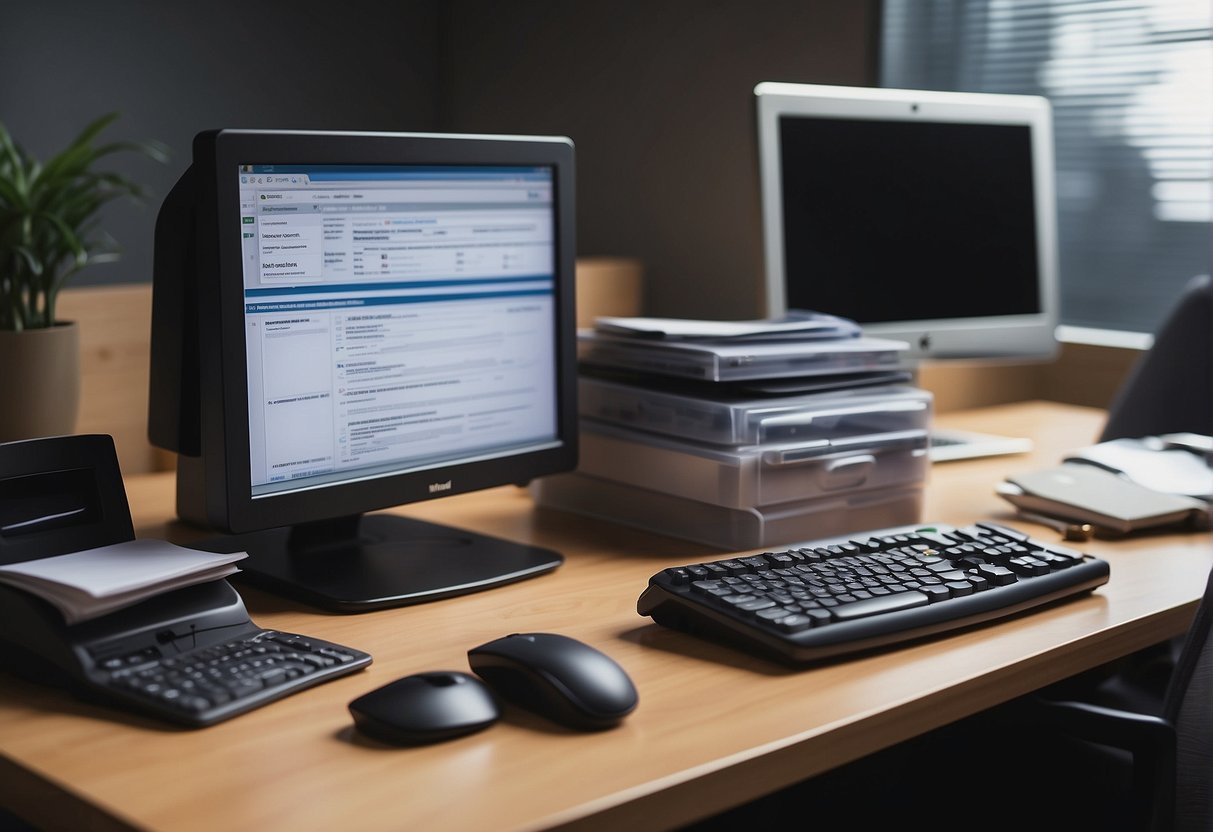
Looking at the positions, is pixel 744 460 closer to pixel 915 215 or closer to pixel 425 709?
pixel 425 709

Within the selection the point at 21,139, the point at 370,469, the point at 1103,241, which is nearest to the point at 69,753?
the point at 370,469

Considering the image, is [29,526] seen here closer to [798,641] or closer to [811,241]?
[798,641]

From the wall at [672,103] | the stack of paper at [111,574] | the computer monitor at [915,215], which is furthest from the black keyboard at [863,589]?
the wall at [672,103]

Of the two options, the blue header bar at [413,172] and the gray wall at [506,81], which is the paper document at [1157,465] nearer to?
the blue header bar at [413,172]

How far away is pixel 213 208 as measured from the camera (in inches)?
38.9

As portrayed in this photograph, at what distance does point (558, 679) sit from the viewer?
827 millimetres

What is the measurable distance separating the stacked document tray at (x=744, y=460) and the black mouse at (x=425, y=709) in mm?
493

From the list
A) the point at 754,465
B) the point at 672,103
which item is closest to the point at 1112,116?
the point at 672,103

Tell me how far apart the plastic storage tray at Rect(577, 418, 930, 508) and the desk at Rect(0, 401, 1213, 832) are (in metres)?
0.11

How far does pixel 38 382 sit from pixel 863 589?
2.86 ft

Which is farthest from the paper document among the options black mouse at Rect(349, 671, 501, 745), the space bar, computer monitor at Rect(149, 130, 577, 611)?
black mouse at Rect(349, 671, 501, 745)

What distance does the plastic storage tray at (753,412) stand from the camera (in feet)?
4.22

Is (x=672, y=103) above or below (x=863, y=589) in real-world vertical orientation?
above

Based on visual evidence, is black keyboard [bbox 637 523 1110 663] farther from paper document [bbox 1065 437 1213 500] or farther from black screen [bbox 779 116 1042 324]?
black screen [bbox 779 116 1042 324]
